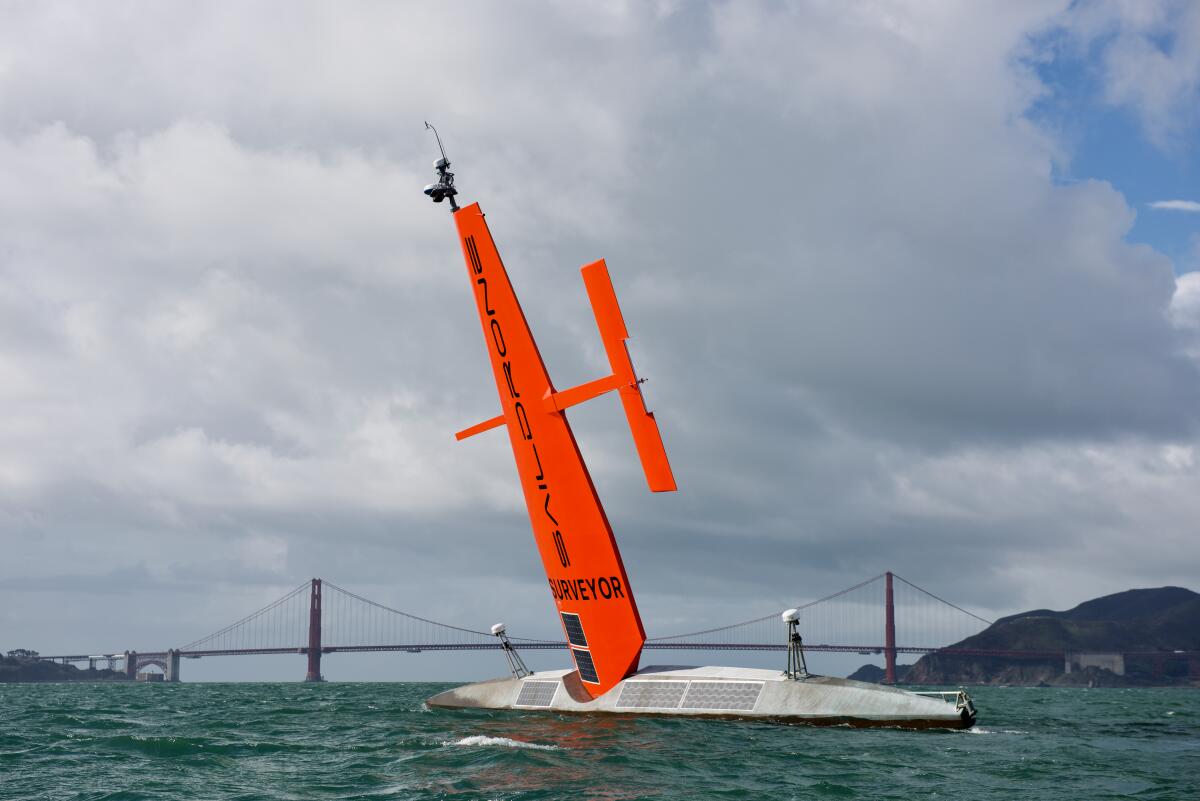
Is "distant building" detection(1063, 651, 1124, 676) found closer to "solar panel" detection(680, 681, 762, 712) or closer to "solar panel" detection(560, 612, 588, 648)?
"solar panel" detection(560, 612, 588, 648)

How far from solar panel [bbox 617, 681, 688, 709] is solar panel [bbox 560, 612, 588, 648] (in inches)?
52.9

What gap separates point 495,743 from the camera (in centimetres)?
1845

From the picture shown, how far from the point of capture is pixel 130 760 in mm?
17594

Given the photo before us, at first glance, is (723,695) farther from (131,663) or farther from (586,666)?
(131,663)

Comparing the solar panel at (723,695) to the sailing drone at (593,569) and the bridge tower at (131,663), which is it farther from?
the bridge tower at (131,663)

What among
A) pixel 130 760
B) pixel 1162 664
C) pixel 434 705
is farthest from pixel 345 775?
pixel 1162 664

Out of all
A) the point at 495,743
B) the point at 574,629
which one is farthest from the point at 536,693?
the point at 495,743

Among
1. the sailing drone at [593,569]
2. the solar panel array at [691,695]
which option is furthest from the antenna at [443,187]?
the solar panel array at [691,695]

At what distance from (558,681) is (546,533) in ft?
10.2

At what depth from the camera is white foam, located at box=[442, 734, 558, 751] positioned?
17812 mm

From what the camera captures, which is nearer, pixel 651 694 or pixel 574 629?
pixel 651 694

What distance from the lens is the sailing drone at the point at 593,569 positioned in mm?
20719

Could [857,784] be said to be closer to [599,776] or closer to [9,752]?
[599,776]

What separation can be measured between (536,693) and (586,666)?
153 cm
